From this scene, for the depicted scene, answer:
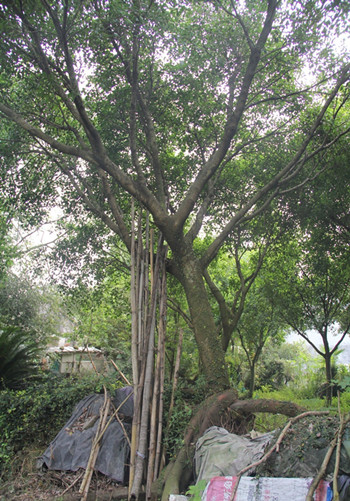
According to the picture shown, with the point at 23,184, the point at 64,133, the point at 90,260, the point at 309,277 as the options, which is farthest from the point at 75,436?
the point at 309,277

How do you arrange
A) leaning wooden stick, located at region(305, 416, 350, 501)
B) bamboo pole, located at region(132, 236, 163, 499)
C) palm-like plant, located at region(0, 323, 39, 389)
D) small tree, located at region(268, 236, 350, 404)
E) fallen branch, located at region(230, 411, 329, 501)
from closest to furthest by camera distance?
leaning wooden stick, located at region(305, 416, 350, 501) → fallen branch, located at region(230, 411, 329, 501) → bamboo pole, located at region(132, 236, 163, 499) → palm-like plant, located at region(0, 323, 39, 389) → small tree, located at region(268, 236, 350, 404)

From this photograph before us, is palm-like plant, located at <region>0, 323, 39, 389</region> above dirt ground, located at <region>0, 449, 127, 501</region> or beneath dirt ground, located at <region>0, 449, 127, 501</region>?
above

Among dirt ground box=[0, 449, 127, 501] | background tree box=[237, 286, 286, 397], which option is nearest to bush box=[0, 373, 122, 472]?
dirt ground box=[0, 449, 127, 501]

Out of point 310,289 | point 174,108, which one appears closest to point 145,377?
point 174,108

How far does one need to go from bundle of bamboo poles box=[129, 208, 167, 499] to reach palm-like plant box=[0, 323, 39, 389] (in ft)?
8.20

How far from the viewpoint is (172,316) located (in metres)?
8.68

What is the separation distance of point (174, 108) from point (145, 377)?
4.11m

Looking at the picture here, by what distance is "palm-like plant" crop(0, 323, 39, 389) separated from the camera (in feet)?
17.3

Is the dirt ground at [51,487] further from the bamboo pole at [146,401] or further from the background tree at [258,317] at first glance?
the background tree at [258,317]

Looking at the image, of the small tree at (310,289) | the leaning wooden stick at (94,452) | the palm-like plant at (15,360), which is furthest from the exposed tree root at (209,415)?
the small tree at (310,289)

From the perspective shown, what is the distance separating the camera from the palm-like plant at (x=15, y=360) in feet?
17.3

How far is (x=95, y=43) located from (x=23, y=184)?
94.7 inches

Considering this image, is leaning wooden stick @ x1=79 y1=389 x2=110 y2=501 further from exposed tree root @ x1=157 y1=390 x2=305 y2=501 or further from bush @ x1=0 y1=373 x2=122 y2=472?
exposed tree root @ x1=157 y1=390 x2=305 y2=501

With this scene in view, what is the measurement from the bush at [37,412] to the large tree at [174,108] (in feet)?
5.38
